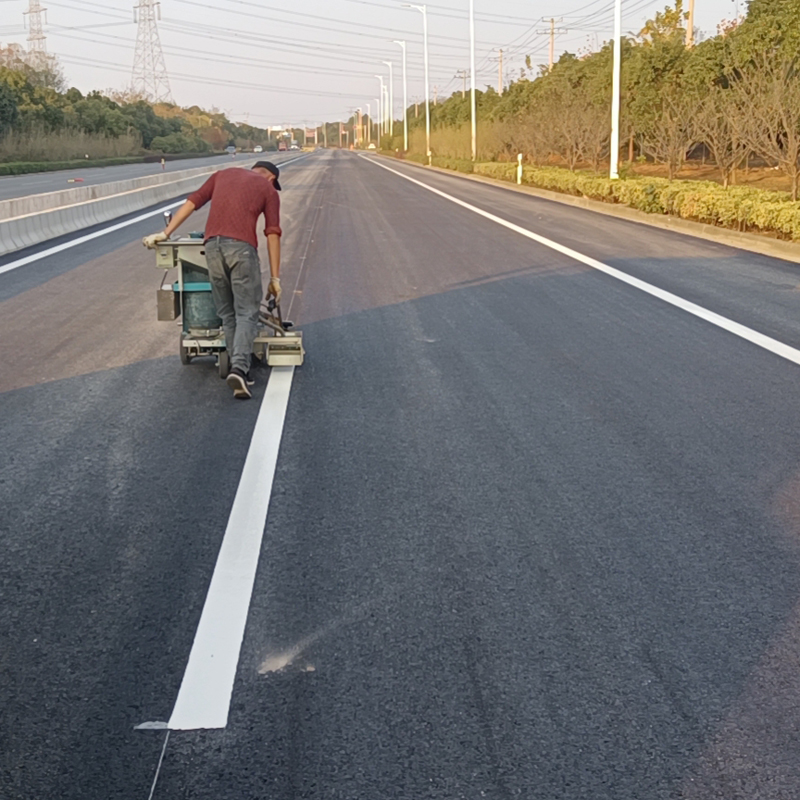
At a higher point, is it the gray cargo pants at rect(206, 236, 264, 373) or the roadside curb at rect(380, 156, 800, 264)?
the gray cargo pants at rect(206, 236, 264, 373)

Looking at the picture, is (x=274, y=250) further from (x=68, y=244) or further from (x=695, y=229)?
(x=695, y=229)

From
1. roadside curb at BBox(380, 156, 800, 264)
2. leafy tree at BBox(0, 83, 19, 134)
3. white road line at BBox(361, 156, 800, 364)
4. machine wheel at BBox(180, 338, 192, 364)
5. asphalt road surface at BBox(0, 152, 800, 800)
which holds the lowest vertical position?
roadside curb at BBox(380, 156, 800, 264)

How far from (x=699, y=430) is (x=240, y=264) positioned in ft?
10.9

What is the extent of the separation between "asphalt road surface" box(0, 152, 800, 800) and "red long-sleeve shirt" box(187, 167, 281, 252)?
1.14 meters

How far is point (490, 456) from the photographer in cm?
598

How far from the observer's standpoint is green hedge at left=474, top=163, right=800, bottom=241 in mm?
17469

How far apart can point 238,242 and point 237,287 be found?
0.32 m

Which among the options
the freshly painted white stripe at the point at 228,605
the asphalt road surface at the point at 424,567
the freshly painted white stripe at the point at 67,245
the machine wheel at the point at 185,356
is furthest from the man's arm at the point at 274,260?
the freshly painted white stripe at the point at 67,245

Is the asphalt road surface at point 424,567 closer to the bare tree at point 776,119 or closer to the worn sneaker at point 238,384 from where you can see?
the worn sneaker at point 238,384

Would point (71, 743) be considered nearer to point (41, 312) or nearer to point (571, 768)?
point (571, 768)

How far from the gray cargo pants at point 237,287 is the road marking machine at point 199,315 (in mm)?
266

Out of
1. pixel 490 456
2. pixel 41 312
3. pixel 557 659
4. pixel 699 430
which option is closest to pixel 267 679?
pixel 557 659

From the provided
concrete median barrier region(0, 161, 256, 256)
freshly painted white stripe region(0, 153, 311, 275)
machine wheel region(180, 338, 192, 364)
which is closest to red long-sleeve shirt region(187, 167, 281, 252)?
machine wheel region(180, 338, 192, 364)

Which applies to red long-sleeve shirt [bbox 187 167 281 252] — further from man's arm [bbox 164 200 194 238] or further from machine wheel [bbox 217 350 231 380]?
machine wheel [bbox 217 350 231 380]
